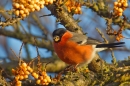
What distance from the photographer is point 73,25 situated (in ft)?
10.2

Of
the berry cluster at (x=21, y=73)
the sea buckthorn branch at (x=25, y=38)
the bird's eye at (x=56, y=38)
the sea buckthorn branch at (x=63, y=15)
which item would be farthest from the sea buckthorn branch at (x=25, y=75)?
the sea buckthorn branch at (x=25, y=38)

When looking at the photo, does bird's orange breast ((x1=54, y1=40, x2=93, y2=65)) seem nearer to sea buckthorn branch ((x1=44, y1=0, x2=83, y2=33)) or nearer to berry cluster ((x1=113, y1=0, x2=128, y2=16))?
sea buckthorn branch ((x1=44, y1=0, x2=83, y2=33))

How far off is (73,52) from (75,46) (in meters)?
0.09

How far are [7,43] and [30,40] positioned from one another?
2.19 metres

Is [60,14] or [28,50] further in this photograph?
[28,50]

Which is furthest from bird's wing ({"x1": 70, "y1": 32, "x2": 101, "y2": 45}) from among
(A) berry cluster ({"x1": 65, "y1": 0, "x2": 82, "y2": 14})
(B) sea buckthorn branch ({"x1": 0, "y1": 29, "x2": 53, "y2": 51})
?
(B) sea buckthorn branch ({"x1": 0, "y1": 29, "x2": 53, "y2": 51})

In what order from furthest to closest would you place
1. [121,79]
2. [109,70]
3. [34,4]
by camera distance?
[109,70] → [121,79] → [34,4]

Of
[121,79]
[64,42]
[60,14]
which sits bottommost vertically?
[121,79]

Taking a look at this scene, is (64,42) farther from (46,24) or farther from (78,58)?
(46,24)

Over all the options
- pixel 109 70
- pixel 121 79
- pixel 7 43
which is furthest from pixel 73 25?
pixel 7 43

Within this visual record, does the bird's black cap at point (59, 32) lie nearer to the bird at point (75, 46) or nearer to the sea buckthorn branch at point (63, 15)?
the bird at point (75, 46)

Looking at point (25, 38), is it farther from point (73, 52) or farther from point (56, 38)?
point (73, 52)

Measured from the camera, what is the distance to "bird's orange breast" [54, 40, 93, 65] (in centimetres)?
328

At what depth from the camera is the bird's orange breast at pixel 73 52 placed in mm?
3275
